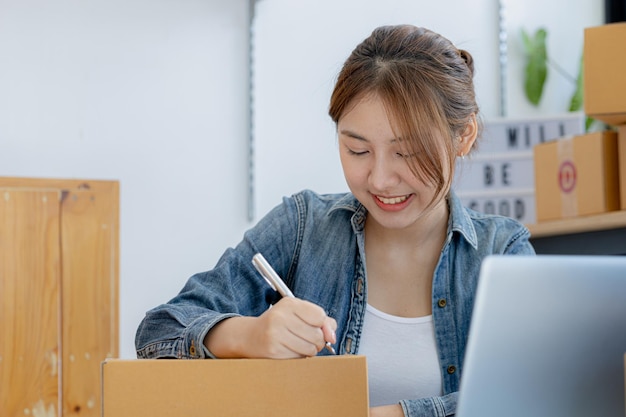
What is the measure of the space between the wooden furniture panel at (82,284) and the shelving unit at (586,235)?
2.84 ft

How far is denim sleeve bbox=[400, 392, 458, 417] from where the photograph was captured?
877 mm

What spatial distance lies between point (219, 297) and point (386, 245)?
0.24 meters

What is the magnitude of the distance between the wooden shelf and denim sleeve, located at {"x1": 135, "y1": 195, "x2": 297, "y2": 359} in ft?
2.28

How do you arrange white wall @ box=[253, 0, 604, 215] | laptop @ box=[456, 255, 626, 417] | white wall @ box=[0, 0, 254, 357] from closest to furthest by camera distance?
1. laptop @ box=[456, 255, 626, 417]
2. white wall @ box=[0, 0, 254, 357]
3. white wall @ box=[253, 0, 604, 215]

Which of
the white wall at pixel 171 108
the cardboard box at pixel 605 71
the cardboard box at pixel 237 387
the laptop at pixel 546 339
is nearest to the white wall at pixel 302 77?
the white wall at pixel 171 108

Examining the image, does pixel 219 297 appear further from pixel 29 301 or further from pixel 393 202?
pixel 29 301

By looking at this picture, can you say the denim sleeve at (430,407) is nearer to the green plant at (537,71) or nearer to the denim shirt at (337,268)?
the denim shirt at (337,268)

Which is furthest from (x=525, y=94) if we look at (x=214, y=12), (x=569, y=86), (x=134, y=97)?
(x=134, y=97)

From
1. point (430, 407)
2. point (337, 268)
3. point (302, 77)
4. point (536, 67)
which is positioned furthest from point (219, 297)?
point (536, 67)

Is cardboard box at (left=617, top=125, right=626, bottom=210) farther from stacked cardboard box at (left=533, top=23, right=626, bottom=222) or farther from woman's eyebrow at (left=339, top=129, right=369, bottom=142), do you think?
woman's eyebrow at (left=339, top=129, right=369, bottom=142)

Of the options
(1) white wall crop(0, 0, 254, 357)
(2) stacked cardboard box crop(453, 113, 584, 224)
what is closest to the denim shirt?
(1) white wall crop(0, 0, 254, 357)

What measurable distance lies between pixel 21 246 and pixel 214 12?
1.10 metres

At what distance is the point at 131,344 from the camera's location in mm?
2473

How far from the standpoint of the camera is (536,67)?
10.4 ft
